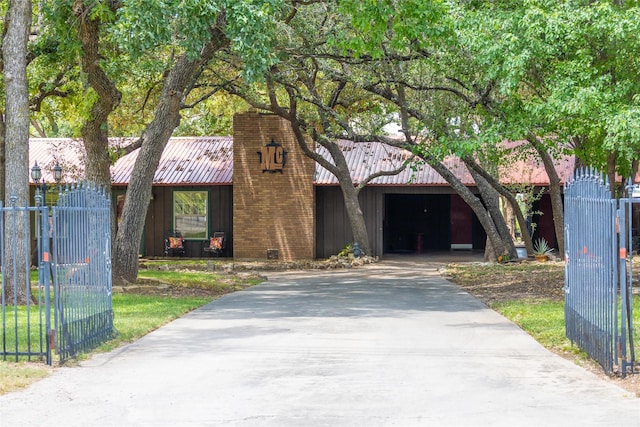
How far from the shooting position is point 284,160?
101ft

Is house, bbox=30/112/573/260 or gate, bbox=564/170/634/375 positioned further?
house, bbox=30/112/573/260

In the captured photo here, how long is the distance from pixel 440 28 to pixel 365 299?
5.39m

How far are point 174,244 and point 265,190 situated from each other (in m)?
4.10

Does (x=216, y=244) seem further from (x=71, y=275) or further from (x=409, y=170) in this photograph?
(x=71, y=275)

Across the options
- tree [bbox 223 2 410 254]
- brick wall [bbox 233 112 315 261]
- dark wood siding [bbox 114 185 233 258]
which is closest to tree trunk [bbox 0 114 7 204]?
tree [bbox 223 2 410 254]

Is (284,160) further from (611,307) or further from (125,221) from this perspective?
(611,307)

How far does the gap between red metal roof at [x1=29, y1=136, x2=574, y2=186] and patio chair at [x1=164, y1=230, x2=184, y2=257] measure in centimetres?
206

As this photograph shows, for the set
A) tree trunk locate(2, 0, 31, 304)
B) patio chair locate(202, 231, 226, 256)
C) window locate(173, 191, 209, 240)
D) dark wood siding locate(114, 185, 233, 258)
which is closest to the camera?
tree trunk locate(2, 0, 31, 304)

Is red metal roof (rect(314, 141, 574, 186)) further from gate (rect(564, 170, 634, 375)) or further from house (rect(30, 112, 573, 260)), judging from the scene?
gate (rect(564, 170, 634, 375))

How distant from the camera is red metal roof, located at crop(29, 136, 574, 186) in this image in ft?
102

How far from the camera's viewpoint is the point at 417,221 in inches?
1516

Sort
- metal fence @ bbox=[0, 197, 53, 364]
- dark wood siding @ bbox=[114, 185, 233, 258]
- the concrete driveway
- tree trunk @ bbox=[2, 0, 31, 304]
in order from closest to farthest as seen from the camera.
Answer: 1. the concrete driveway
2. metal fence @ bbox=[0, 197, 53, 364]
3. tree trunk @ bbox=[2, 0, 31, 304]
4. dark wood siding @ bbox=[114, 185, 233, 258]

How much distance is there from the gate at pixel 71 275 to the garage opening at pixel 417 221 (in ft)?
88.7

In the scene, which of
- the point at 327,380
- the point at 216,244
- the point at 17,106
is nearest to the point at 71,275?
the point at 327,380
